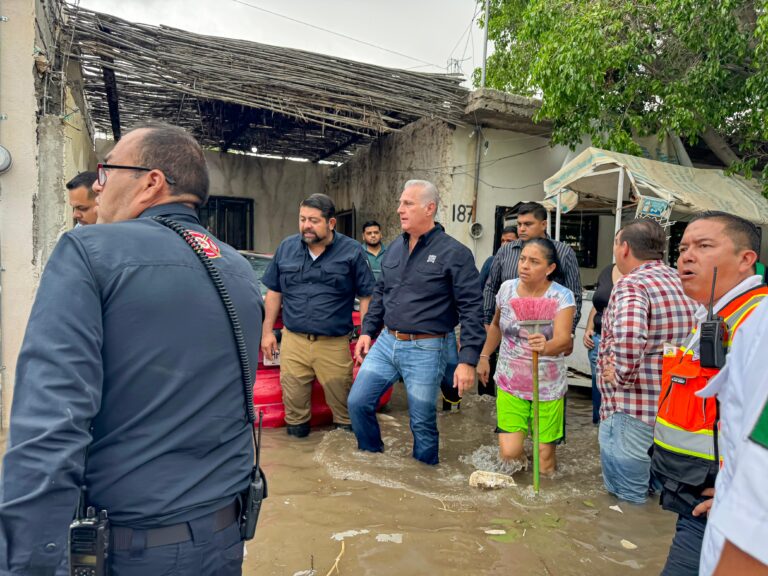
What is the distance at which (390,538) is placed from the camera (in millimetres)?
2955

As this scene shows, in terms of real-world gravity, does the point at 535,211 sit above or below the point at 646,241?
above

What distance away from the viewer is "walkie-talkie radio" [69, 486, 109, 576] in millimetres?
1199

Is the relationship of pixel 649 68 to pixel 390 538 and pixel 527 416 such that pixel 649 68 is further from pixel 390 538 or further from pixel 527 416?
pixel 390 538

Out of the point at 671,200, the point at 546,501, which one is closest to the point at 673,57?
the point at 671,200

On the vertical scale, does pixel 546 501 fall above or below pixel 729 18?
below

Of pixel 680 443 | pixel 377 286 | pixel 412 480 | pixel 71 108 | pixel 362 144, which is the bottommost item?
pixel 412 480

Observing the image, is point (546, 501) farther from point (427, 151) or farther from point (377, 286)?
point (427, 151)

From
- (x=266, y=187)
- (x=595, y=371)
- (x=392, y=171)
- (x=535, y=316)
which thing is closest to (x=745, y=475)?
(x=535, y=316)

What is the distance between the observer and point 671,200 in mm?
6508

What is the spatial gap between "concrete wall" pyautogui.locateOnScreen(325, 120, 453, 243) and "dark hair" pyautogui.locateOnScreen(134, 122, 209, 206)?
704 centimetres

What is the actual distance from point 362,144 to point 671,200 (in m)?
6.41

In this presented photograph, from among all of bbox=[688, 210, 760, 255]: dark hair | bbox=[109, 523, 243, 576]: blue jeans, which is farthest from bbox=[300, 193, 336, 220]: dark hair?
bbox=[109, 523, 243, 576]: blue jeans

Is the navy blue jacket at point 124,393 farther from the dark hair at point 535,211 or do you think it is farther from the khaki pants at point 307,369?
the dark hair at point 535,211

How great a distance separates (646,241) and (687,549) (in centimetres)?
200
